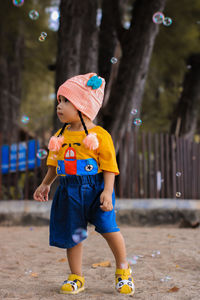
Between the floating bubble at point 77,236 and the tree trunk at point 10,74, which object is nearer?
the floating bubble at point 77,236

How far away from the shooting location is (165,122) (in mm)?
14758

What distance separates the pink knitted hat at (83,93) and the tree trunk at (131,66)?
3.93 metres

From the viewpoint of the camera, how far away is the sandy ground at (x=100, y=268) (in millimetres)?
2482

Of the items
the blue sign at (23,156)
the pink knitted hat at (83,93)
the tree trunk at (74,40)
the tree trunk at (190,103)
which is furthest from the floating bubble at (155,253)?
the tree trunk at (190,103)

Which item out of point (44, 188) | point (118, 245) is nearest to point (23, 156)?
point (44, 188)

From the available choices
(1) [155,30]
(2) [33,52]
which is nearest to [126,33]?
(1) [155,30]

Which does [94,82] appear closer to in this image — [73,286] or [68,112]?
[68,112]

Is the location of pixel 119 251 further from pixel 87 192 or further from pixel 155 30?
pixel 155 30

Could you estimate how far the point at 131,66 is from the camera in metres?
6.38

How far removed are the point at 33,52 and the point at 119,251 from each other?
41.2 ft

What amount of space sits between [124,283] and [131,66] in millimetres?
4526

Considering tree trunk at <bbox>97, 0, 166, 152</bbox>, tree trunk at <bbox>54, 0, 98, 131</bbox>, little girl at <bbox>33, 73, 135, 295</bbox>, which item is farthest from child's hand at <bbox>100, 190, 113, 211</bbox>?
tree trunk at <bbox>97, 0, 166, 152</bbox>

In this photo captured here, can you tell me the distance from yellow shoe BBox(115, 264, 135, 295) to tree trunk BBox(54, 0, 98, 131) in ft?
12.7

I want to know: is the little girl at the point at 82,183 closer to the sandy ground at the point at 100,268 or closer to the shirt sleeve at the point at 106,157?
the shirt sleeve at the point at 106,157
